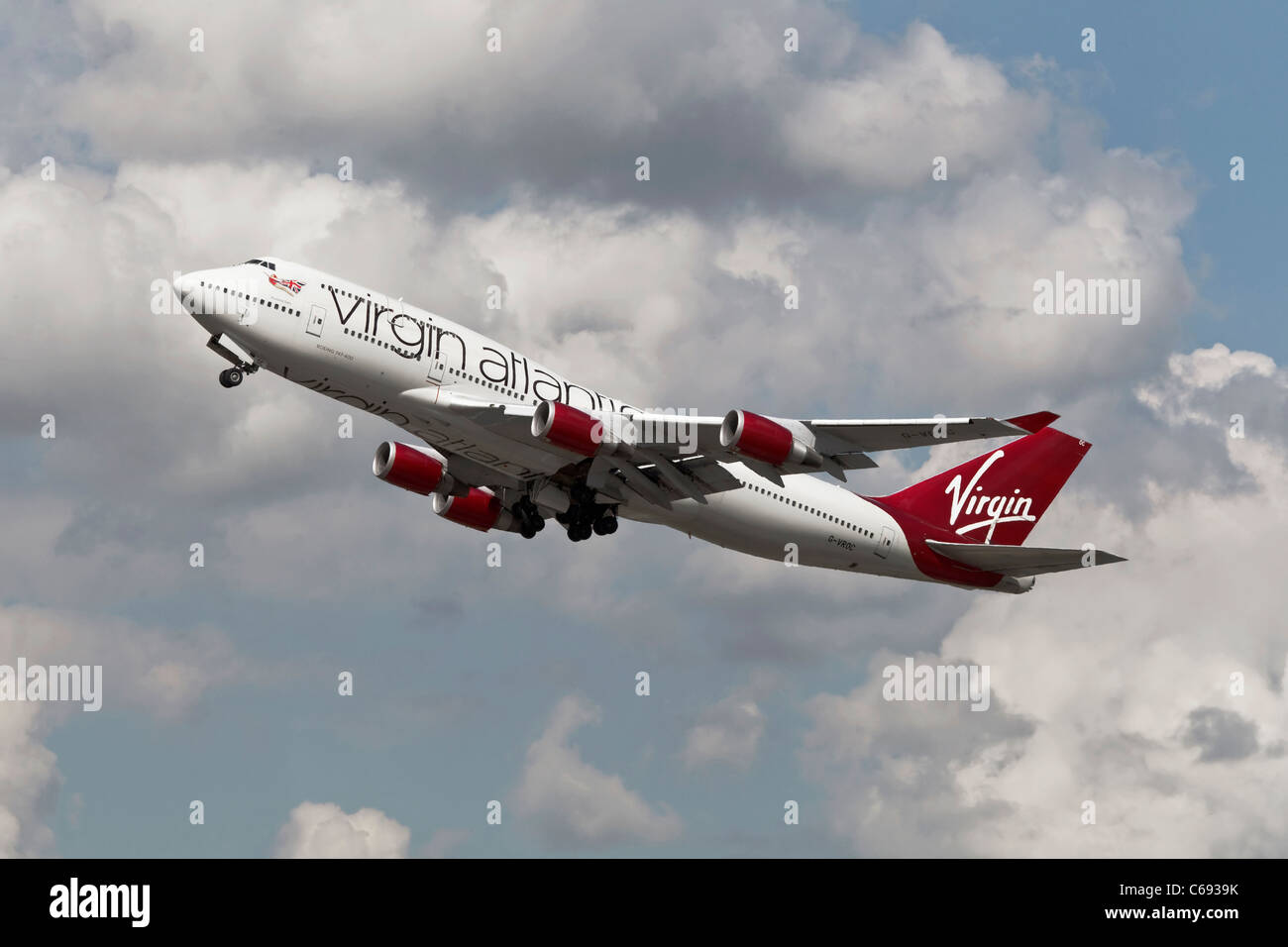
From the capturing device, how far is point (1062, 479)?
60.0 metres

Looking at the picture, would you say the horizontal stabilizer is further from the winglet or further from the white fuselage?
the winglet

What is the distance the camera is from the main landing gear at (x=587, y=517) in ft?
161

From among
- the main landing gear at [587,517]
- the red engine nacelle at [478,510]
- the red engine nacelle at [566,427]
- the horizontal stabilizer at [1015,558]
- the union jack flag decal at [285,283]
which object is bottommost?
the horizontal stabilizer at [1015,558]

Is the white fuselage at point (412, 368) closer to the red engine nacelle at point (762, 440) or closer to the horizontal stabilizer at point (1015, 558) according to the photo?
the red engine nacelle at point (762, 440)

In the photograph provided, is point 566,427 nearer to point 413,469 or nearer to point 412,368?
point 412,368

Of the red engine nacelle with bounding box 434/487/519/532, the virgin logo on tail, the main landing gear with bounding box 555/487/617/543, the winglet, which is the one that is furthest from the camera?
the virgin logo on tail

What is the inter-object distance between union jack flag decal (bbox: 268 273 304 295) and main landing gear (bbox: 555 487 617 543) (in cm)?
1181

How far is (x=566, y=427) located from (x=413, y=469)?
11069 mm

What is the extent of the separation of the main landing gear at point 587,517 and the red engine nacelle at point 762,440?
7085 millimetres

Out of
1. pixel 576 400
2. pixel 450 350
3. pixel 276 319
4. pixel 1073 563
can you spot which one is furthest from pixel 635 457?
pixel 1073 563

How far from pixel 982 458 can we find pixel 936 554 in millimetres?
6698

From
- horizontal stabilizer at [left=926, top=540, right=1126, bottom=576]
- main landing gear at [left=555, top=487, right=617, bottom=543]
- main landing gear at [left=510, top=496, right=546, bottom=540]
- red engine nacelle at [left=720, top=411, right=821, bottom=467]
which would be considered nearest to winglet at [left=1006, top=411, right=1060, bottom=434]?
red engine nacelle at [left=720, top=411, right=821, bottom=467]

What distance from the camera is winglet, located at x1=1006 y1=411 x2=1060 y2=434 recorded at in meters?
39.1

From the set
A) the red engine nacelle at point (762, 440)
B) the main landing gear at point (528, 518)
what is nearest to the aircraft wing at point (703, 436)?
the red engine nacelle at point (762, 440)
